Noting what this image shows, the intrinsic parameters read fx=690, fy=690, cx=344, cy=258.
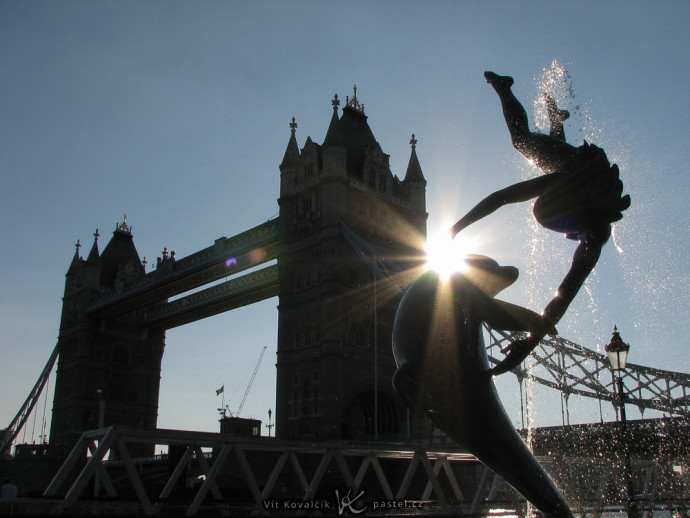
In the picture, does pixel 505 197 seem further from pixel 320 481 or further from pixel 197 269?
pixel 197 269

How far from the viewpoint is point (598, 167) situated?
7230 millimetres

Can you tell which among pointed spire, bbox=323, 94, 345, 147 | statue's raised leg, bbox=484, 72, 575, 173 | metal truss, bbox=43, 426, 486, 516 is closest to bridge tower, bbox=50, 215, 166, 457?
pointed spire, bbox=323, 94, 345, 147

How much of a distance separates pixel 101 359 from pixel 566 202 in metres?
68.7

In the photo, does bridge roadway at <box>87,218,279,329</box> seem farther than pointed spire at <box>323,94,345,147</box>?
Yes

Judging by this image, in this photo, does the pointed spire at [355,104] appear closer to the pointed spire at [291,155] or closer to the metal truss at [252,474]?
the pointed spire at [291,155]

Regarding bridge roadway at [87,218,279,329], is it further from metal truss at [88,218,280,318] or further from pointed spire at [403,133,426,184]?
pointed spire at [403,133,426,184]

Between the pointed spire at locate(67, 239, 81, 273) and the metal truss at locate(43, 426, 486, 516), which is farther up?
the pointed spire at locate(67, 239, 81, 273)

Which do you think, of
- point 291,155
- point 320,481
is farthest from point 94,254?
point 320,481

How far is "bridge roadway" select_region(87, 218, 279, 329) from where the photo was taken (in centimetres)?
5128

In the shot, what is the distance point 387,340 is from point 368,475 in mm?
11185

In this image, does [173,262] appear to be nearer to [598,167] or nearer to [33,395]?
[33,395]

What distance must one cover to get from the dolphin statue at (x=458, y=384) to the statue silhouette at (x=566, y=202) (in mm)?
440

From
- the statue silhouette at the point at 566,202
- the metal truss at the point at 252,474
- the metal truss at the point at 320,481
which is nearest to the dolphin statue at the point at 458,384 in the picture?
the statue silhouette at the point at 566,202

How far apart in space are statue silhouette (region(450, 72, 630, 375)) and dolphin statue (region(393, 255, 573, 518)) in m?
0.44
